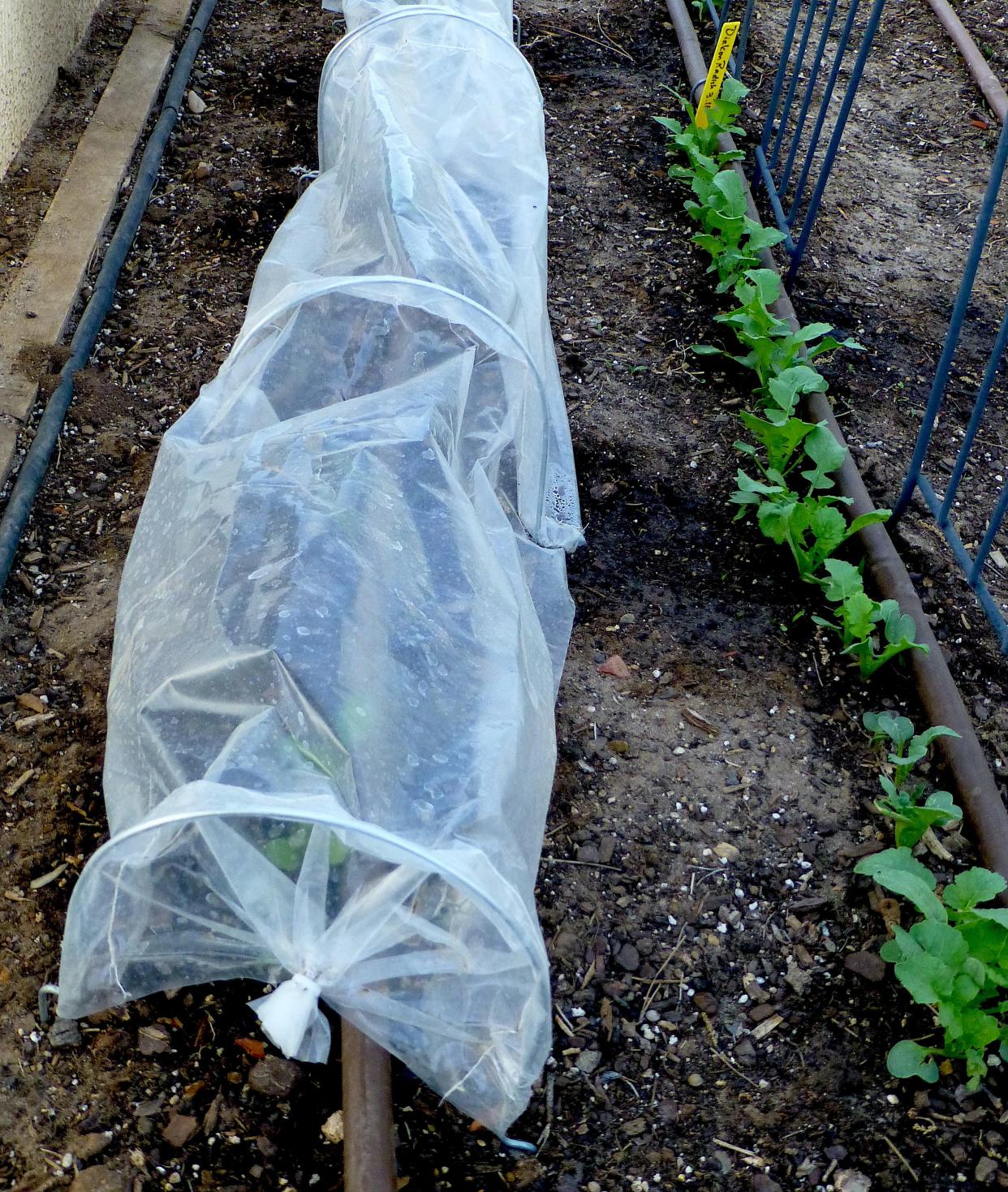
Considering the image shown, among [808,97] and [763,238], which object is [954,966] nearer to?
[763,238]

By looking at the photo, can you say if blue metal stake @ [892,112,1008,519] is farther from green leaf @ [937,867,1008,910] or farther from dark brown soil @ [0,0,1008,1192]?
green leaf @ [937,867,1008,910]

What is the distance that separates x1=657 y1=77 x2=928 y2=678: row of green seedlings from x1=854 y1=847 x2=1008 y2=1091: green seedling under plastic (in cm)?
67

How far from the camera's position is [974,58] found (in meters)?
5.08

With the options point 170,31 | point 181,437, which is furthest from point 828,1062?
point 170,31

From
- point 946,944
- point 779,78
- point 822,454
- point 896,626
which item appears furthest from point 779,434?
point 779,78

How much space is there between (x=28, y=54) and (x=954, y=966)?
3.97 m

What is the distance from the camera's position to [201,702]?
1.70m

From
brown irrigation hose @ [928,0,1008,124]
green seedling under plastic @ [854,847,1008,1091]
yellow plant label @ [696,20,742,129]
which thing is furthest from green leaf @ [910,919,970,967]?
brown irrigation hose @ [928,0,1008,124]

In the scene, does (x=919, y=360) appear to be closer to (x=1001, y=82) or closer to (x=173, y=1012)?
(x=1001, y=82)

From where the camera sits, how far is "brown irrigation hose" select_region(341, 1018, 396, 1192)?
1628 mm

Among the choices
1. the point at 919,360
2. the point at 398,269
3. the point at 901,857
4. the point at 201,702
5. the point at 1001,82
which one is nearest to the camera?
the point at 201,702

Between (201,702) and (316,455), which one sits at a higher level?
(316,455)

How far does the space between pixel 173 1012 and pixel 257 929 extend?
1.68ft

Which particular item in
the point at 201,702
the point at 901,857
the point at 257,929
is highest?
the point at 201,702
